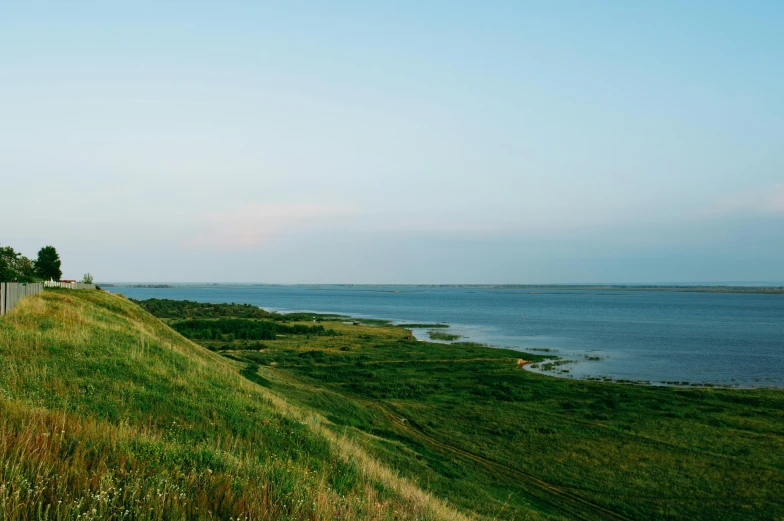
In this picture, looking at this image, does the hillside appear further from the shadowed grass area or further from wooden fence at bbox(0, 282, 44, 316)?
the shadowed grass area

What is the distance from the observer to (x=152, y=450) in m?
6.63

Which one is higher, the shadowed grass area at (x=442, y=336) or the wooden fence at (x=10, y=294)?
the wooden fence at (x=10, y=294)

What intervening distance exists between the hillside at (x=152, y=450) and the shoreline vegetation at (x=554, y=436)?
6.44 m

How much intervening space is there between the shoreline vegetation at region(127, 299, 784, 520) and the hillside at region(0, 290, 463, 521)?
644 centimetres

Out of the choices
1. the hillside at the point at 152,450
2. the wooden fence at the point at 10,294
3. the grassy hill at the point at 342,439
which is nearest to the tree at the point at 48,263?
the grassy hill at the point at 342,439

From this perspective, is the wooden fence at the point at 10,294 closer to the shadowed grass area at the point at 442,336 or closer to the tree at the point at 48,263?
the tree at the point at 48,263

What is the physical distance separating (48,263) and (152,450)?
6381cm

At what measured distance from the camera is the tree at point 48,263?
57.2 m

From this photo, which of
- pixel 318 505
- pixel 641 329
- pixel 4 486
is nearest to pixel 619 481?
pixel 318 505

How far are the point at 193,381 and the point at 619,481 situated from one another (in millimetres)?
17386

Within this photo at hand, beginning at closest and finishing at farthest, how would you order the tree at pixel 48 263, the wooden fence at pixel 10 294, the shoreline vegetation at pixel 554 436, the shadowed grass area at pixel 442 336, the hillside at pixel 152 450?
the hillside at pixel 152 450 < the shoreline vegetation at pixel 554 436 < the wooden fence at pixel 10 294 < the tree at pixel 48 263 < the shadowed grass area at pixel 442 336

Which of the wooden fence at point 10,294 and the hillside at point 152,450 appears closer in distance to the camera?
the hillside at point 152,450

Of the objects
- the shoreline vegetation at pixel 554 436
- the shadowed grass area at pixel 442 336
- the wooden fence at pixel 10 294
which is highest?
the wooden fence at pixel 10 294

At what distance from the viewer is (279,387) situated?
88.7 ft
